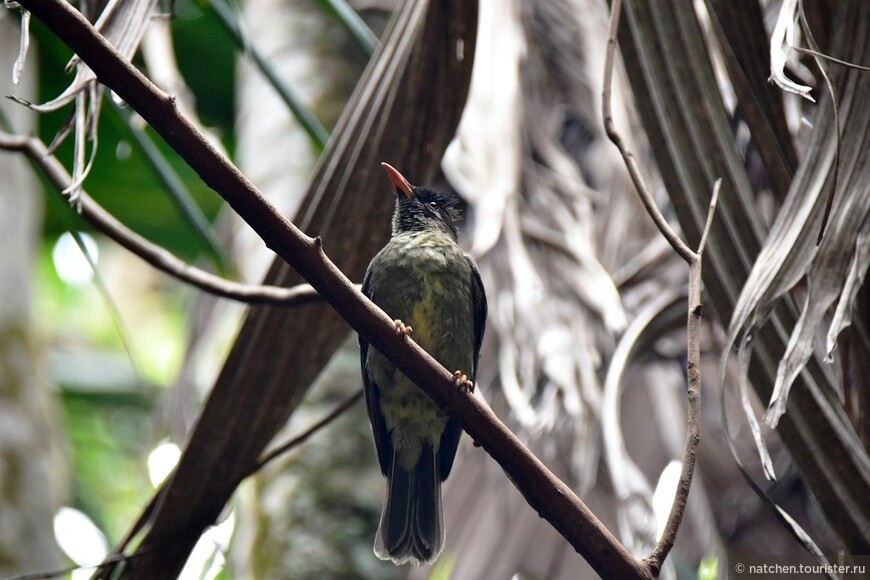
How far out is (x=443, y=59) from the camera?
2670 millimetres

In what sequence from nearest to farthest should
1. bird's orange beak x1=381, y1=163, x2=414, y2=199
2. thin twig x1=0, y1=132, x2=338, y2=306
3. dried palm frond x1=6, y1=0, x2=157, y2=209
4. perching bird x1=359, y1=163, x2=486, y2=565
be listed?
dried palm frond x1=6, y1=0, x2=157, y2=209 → thin twig x1=0, y1=132, x2=338, y2=306 → bird's orange beak x1=381, y1=163, x2=414, y2=199 → perching bird x1=359, y1=163, x2=486, y2=565

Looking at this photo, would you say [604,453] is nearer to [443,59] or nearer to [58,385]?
[443,59]

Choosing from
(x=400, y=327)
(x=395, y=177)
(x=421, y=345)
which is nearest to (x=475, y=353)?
(x=421, y=345)

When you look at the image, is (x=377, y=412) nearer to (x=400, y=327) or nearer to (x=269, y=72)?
(x=400, y=327)

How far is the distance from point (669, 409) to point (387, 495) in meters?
1.12

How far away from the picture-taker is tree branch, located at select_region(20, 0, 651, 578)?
66.1 inches

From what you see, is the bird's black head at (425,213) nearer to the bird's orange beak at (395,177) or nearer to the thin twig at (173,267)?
the bird's orange beak at (395,177)

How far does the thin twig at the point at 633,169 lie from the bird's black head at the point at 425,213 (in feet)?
5.50

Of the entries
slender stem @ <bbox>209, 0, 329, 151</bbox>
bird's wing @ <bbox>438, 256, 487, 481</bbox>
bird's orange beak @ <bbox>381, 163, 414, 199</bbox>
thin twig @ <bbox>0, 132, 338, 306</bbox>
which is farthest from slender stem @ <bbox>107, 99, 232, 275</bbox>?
bird's wing @ <bbox>438, 256, 487, 481</bbox>

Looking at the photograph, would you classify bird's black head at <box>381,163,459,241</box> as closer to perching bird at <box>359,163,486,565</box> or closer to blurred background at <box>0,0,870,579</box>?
blurred background at <box>0,0,870,579</box>

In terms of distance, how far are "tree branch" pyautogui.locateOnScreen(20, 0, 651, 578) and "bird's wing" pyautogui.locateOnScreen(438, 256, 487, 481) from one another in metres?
1.44

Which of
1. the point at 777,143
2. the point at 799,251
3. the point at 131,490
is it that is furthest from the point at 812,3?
the point at 131,490

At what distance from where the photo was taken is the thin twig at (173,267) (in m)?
2.39

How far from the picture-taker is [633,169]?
2.12 meters
